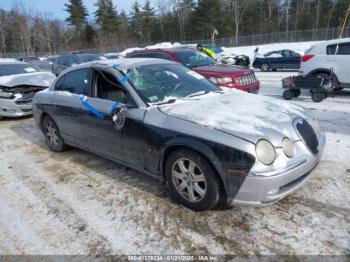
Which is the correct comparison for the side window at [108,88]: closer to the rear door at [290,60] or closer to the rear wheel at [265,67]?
the rear door at [290,60]

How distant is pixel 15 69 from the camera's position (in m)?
9.34

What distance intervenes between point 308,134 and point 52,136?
14.6 ft

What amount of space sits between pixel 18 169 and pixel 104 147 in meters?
1.80

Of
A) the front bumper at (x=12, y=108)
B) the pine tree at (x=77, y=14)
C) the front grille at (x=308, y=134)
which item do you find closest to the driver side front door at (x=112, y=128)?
the front grille at (x=308, y=134)

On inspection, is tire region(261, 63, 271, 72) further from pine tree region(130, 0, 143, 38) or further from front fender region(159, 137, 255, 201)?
pine tree region(130, 0, 143, 38)

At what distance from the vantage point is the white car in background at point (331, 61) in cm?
855

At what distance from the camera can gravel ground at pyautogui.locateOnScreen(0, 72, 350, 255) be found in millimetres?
2773

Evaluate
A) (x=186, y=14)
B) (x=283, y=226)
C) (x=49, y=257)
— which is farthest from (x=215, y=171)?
(x=186, y=14)

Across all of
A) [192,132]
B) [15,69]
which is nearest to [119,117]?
[192,132]

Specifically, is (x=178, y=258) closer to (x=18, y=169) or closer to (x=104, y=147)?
(x=104, y=147)

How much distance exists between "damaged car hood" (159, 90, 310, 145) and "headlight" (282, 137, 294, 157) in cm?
6

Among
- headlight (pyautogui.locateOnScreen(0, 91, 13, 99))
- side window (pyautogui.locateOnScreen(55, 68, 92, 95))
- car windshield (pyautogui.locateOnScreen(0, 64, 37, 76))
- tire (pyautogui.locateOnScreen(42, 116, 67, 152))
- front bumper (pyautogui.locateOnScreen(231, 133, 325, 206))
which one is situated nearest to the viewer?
A: front bumper (pyautogui.locateOnScreen(231, 133, 325, 206))

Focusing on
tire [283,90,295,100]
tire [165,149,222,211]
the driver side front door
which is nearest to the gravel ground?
tire [165,149,222,211]

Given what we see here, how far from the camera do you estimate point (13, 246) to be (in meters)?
2.96
